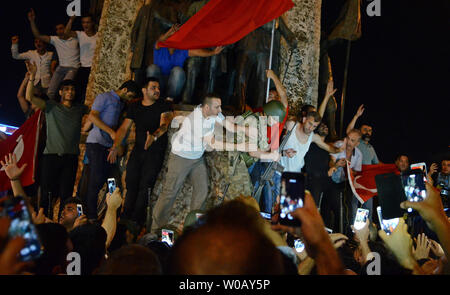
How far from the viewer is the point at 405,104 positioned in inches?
509

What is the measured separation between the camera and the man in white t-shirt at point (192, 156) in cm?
595

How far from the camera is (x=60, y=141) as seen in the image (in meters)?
6.77

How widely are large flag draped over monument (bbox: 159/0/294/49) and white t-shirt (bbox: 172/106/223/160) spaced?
1.23 metres

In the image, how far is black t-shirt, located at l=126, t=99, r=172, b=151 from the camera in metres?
6.28

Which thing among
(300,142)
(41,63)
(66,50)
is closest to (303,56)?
(300,142)

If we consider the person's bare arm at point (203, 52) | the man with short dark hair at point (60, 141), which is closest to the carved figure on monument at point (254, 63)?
the person's bare arm at point (203, 52)

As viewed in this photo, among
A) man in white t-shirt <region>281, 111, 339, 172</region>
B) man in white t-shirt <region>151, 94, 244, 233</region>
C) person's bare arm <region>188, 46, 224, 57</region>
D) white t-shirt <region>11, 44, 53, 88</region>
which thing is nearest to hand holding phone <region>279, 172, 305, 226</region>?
man in white t-shirt <region>151, 94, 244, 233</region>

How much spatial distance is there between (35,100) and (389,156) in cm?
918

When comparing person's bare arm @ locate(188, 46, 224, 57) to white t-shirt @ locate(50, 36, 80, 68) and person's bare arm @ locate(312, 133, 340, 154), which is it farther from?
white t-shirt @ locate(50, 36, 80, 68)

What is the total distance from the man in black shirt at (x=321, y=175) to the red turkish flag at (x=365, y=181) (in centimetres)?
30

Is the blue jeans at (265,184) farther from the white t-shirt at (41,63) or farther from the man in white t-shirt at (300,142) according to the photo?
the white t-shirt at (41,63)

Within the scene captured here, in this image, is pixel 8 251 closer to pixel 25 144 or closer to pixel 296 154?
pixel 296 154

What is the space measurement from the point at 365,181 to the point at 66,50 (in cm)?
552
